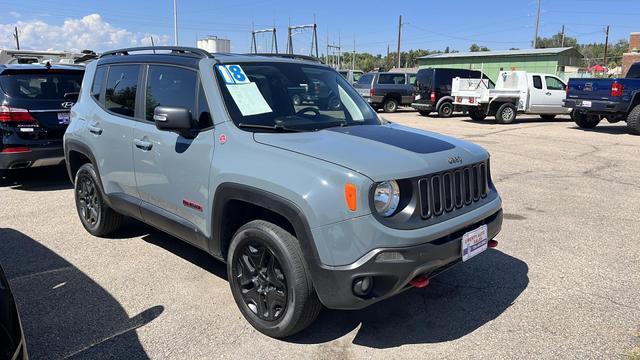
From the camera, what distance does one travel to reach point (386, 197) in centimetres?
288

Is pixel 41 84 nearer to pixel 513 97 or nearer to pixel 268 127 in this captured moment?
pixel 268 127

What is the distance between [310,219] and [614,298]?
2.71m

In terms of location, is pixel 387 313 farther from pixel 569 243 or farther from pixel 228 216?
pixel 569 243

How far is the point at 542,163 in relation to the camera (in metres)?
9.78

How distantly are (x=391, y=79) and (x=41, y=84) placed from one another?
59.8 feet

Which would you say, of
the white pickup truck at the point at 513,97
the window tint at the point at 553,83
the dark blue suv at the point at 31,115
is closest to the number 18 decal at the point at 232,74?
the dark blue suv at the point at 31,115

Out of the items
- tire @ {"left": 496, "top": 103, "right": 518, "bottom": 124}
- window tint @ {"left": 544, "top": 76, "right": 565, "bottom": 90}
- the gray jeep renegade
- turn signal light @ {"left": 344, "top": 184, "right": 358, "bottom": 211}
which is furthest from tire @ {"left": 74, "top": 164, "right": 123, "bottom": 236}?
window tint @ {"left": 544, "top": 76, "right": 565, "bottom": 90}

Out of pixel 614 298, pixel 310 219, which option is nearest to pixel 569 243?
pixel 614 298

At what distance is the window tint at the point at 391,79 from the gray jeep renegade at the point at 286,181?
19.1 meters

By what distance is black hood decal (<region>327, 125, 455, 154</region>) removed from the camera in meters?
3.30

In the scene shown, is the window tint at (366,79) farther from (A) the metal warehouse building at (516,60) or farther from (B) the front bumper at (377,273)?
(A) the metal warehouse building at (516,60)

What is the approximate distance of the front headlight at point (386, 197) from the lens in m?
2.85

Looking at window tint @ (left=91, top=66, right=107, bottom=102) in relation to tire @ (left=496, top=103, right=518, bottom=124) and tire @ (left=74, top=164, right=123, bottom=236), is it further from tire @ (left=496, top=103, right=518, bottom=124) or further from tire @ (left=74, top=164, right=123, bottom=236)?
tire @ (left=496, top=103, right=518, bottom=124)

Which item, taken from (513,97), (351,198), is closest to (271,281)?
(351,198)
